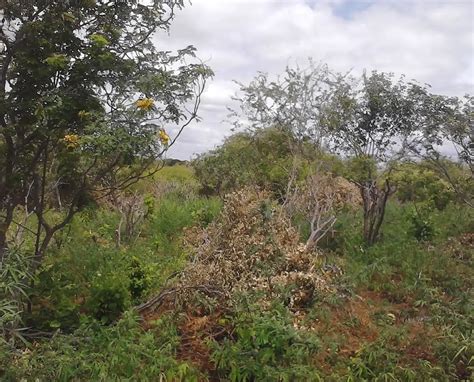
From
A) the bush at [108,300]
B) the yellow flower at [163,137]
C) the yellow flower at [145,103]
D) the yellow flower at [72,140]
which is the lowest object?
the bush at [108,300]

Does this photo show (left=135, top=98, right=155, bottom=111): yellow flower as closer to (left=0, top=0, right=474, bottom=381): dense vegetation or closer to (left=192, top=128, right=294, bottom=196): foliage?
(left=0, top=0, right=474, bottom=381): dense vegetation

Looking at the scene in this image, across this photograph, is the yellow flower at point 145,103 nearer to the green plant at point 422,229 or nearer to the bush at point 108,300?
the bush at point 108,300

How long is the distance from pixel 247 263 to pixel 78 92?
2.37m

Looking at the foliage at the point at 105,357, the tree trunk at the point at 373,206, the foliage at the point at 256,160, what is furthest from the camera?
the foliage at the point at 256,160

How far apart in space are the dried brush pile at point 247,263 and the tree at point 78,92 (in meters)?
1.25

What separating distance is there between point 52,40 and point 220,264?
8.53 feet

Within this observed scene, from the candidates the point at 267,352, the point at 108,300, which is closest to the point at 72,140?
the point at 108,300

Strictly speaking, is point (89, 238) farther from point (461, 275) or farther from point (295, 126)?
point (461, 275)

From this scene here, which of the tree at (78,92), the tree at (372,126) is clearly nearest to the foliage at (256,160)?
the tree at (372,126)

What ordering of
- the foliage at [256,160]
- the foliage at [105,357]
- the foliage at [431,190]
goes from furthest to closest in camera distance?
the foliage at [431,190] → the foliage at [256,160] → the foliage at [105,357]

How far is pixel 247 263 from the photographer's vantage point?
548 centimetres

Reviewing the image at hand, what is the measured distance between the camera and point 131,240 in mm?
8109

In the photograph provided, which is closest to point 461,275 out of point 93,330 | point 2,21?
point 93,330

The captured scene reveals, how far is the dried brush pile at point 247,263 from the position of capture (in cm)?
517
